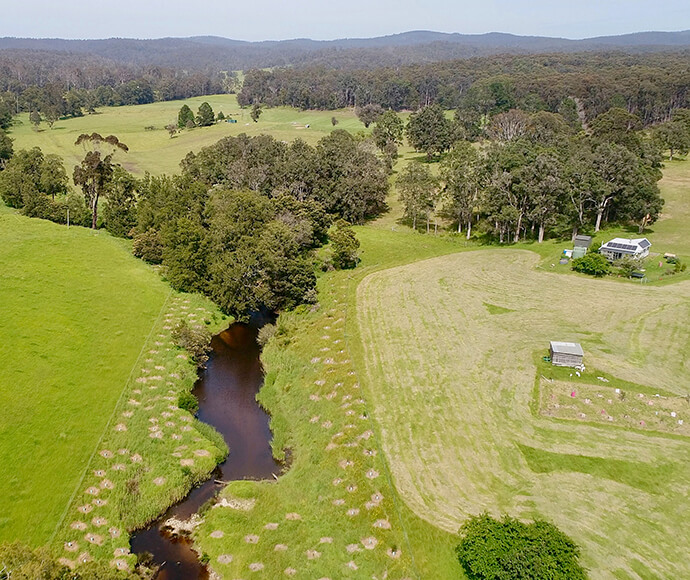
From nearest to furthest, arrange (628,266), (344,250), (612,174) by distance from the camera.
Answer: (628,266) < (344,250) < (612,174)

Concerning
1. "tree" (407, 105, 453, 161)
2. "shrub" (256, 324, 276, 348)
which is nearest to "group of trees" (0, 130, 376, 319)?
"shrub" (256, 324, 276, 348)

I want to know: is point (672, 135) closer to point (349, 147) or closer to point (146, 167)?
point (349, 147)

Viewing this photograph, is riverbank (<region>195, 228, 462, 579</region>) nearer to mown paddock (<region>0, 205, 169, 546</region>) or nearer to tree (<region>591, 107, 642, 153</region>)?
mown paddock (<region>0, 205, 169, 546</region>)

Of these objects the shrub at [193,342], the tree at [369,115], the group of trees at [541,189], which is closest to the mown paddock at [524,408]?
the group of trees at [541,189]

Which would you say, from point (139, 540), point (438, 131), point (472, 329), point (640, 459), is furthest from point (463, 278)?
point (438, 131)

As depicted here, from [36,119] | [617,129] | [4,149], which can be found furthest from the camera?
[36,119]

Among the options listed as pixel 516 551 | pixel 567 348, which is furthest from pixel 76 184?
pixel 516 551

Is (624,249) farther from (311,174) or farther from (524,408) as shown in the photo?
(311,174)
